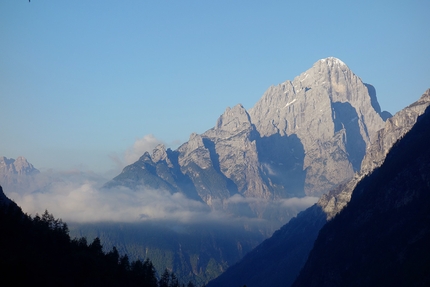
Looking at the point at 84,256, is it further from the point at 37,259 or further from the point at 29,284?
the point at 29,284

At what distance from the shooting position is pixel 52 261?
499ft

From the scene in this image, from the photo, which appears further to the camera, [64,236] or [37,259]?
[64,236]

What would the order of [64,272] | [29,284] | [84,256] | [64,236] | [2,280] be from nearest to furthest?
[2,280] → [29,284] → [64,272] → [84,256] → [64,236]

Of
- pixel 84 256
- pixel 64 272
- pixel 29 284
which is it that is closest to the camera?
pixel 29 284

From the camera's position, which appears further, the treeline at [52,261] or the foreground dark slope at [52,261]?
the treeline at [52,261]

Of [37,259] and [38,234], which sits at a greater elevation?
[38,234]

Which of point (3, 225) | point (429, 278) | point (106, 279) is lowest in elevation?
point (429, 278)

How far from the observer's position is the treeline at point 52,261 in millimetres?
123038

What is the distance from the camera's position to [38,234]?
16838cm

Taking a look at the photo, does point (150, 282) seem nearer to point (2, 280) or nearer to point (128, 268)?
point (128, 268)

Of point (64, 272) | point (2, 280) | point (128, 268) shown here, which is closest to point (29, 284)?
point (2, 280)

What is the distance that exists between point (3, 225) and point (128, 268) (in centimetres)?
4859

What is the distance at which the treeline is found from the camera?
123m

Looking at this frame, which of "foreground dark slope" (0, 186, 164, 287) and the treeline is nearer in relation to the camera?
"foreground dark slope" (0, 186, 164, 287)
